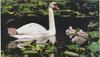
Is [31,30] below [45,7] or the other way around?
below

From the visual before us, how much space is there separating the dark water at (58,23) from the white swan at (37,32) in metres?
0.03

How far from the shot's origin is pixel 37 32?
221 cm

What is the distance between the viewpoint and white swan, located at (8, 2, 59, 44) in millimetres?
2207

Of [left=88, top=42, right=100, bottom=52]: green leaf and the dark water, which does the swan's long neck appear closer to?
the dark water

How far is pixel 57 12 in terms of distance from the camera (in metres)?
2.24

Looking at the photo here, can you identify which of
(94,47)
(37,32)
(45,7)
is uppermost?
(45,7)

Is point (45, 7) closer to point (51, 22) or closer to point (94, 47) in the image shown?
point (51, 22)

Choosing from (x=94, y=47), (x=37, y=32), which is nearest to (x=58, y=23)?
(x=37, y=32)

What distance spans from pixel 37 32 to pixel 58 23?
0.50 ft

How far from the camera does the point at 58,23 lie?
2.24 meters

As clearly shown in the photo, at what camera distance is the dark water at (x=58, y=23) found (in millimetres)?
2217

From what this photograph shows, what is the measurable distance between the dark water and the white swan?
27mm

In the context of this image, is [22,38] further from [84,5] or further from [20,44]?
[84,5]

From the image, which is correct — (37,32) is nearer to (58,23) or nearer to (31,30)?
(31,30)
